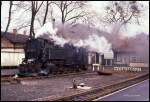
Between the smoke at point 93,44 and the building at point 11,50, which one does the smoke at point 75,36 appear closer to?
the smoke at point 93,44

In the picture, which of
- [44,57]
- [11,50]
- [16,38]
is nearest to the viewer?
[44,57]

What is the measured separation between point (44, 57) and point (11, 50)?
84.4ft

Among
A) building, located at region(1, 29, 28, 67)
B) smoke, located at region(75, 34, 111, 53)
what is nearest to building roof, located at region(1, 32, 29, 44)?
building, located at region(1, 29, 28, 67)

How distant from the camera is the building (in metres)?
61.5

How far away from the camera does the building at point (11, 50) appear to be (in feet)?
202

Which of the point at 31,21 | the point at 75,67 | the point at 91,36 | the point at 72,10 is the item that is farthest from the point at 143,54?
the point at 72,10

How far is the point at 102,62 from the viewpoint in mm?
55656

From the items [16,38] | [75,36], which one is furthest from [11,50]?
[75,36]

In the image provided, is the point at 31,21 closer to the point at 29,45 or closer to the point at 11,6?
the point at 11,6

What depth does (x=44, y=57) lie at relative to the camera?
131 feet

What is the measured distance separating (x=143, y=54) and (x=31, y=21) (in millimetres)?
29438

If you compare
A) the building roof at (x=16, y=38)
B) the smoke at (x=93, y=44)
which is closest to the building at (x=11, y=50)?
the building roof at (x=16, y=38)

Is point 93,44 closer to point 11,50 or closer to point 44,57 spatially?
point 44,57

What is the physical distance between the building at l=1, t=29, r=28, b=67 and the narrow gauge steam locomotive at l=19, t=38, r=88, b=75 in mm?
18783
